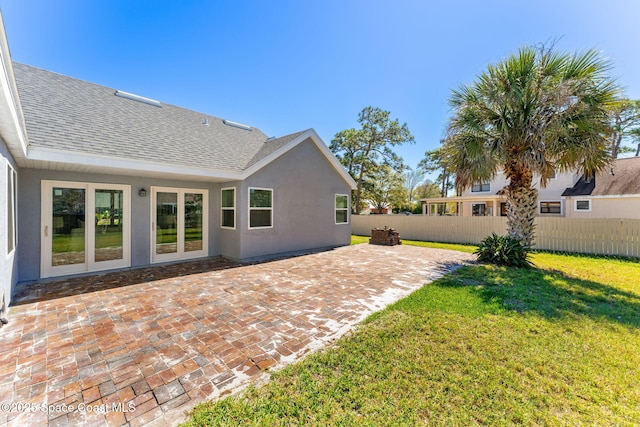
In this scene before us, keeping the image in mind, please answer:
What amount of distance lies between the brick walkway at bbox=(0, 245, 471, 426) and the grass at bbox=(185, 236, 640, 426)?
446mm

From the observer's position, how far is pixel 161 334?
3.87 meters

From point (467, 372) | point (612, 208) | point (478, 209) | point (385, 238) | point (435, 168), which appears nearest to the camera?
point (467, 372)

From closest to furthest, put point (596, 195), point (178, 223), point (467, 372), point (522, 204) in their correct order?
point (467, 372) < point (178, 223) < point (522, 204) < point (596, 195)

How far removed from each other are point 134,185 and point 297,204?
18.7 ft

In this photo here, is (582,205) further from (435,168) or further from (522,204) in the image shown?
(435,168)

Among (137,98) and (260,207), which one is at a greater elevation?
(137,98)

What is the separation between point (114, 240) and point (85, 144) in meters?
2.83

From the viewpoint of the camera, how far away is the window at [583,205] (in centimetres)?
1822

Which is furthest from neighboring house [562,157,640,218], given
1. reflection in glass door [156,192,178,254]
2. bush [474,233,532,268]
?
reflection in glass door [156,192,178,254]

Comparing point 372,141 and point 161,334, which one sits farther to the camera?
point 372,141

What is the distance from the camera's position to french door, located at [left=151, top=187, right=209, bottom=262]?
8.48 m

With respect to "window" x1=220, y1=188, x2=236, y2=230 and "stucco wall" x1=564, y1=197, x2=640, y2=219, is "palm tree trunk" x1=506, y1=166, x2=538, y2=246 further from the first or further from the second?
"stucco wall" x1=564, y1=197, x2=640, y2=219

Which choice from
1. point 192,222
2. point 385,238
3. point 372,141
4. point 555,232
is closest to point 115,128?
point 192,222

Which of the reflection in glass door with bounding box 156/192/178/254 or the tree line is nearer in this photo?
the tree line
